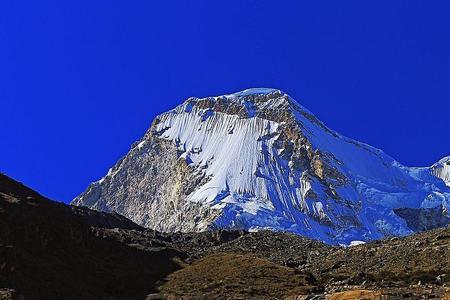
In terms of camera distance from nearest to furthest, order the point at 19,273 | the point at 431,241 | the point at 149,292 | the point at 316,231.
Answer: the point at 19,273
the point at 149,292
the point at 431,241
the point at 316,231

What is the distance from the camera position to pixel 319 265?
6494 centimetres

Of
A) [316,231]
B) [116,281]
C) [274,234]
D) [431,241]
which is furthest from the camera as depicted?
[316,231]

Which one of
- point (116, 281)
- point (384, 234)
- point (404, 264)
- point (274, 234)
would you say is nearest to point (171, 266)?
point (116, 281)

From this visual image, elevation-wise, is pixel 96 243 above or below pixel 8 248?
above

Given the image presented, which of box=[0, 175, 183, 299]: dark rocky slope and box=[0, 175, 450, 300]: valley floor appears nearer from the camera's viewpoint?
box=[0, 175, 450, 300]: valley floor

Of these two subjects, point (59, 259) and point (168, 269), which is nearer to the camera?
point (59, 259)

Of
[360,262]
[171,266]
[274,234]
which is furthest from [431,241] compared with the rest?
[274,234]

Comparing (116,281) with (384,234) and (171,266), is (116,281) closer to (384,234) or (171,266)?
(171,266)

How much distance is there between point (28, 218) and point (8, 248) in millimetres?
9004

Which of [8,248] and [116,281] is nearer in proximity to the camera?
[8,248]

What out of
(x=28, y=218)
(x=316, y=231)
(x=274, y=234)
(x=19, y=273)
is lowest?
(x=19, y=273)

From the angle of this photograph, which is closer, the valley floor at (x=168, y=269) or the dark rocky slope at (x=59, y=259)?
the valley floor at (x=168, y=269)

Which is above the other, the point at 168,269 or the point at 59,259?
the point at 168,269

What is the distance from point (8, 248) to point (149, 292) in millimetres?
10858
